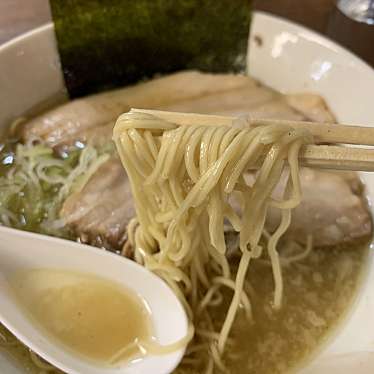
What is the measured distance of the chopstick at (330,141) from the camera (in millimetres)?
1045

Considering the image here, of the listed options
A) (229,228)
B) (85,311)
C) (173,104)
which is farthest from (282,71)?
(85,311)

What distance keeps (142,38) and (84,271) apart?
0.86m

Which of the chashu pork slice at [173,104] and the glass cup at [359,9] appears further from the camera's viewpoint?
the glass cup at [359,9]

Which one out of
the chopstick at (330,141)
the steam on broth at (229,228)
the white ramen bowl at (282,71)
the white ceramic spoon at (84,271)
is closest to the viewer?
the chopstick at (330,141)

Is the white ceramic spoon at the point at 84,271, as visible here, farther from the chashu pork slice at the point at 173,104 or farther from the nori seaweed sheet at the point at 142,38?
the nori seaweed sheet at the point at 142,38

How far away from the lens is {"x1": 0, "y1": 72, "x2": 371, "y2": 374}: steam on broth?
1.34 m

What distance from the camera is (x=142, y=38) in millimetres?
1792

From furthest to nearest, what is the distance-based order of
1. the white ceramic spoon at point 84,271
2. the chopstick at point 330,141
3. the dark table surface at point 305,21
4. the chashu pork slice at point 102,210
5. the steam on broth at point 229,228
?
the dark table surface at point 305,21 → the chashu pork slice at point 102,210 → the steam on broth at point 229,228 → the white ceramic spoon at point 84,271 → the chopstick at point 330,141

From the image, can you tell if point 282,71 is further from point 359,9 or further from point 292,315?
point 292,315

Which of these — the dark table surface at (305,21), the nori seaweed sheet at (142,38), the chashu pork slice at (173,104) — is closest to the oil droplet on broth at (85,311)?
the chashu pork slice at (173,104)

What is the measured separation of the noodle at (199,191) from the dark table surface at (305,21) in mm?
1066

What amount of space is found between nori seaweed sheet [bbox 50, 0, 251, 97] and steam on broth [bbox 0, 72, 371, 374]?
0.11 meters

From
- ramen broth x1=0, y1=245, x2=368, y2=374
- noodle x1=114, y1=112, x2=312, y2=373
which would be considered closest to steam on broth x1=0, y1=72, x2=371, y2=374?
ramen broth x1=0, y1=245, x2=368, y2=374

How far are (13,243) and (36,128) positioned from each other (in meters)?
0.47
